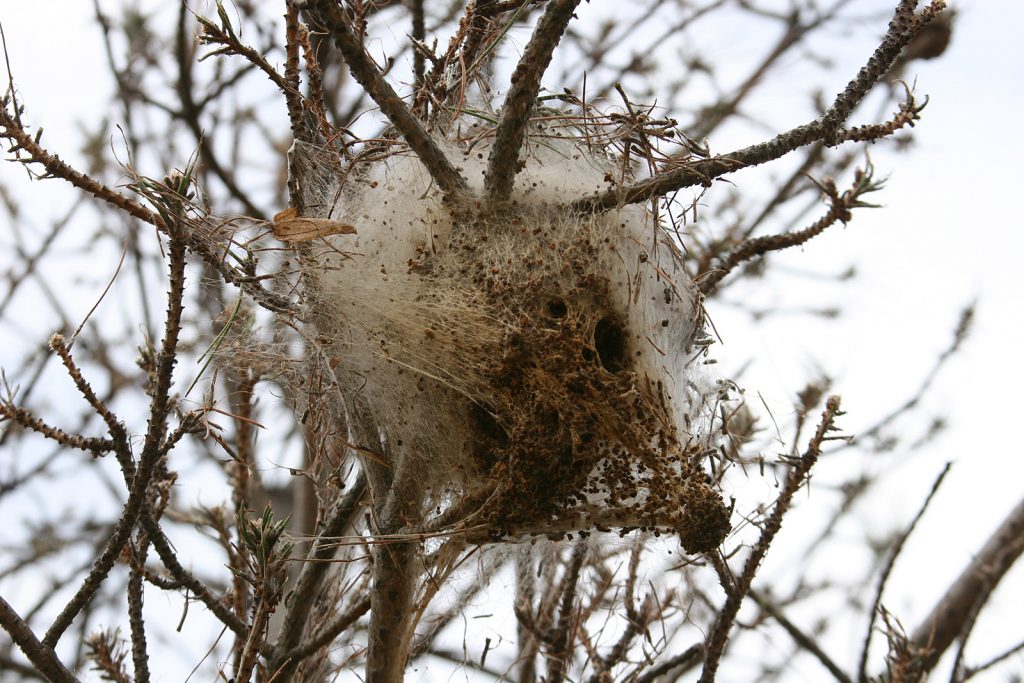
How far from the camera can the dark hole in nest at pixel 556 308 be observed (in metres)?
2.14

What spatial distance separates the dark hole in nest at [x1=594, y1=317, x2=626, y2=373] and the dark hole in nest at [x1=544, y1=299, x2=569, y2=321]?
100 mm

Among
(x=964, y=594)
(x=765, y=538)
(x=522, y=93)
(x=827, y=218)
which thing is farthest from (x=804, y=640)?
(x=522, y=93)

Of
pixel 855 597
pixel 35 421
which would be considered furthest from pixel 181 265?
pixel 855 597

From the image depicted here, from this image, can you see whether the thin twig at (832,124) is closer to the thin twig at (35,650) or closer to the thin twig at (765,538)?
the thin twig at (765,538)

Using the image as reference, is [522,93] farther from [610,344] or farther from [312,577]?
[312,577]

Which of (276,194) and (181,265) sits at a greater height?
(276,194)

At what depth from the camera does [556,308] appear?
2.16 meters

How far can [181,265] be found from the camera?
5.84 feet

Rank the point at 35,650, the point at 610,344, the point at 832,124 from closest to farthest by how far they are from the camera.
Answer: the point at 35,650 < the point at 832,124 < the point at 610,344

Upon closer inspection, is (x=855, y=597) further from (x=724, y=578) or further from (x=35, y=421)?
(x=35, y=421)

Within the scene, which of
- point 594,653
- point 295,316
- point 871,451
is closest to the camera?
point 295,316

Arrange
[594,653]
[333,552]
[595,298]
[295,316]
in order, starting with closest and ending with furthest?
1. [595,298]
2. [295,316]
3. [594,653]
4. [333,552]

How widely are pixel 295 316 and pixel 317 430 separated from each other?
0.37 metres

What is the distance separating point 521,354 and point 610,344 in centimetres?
31
